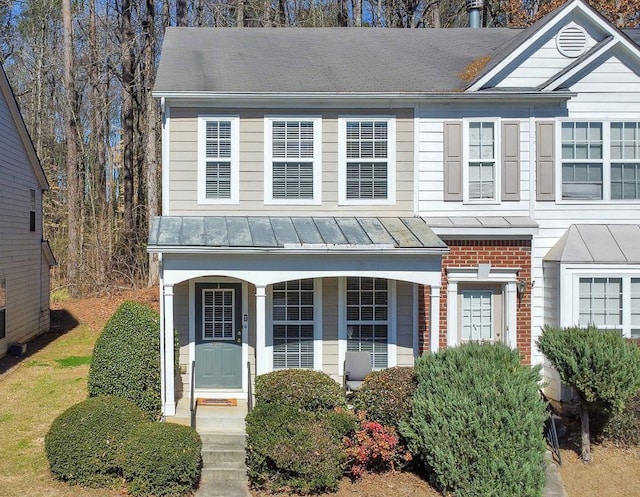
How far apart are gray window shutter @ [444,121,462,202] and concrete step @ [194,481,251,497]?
6499 mm

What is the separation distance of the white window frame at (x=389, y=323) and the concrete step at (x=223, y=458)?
2.86 meters

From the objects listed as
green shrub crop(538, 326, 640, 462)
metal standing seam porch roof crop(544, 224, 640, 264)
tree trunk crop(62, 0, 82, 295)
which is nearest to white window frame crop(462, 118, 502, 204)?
metal standing seam porch roof crop(544, 224, 640, 264)

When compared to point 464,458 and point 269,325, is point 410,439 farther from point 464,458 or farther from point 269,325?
point 269,325

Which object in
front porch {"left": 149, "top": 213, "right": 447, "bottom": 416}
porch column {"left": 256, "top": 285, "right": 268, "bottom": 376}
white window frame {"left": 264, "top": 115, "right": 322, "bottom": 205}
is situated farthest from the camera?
white window frame {"left": 264, "top": 115, "right": 322, "bottom": 205}

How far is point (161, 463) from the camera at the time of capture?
24.6 ft

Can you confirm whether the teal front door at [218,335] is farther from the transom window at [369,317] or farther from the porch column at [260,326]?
the transom window at [369,317]

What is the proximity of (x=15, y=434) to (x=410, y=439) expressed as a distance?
21.4 ft

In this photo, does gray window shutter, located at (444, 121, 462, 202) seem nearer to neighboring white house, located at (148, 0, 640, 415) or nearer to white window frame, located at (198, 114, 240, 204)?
neighboring white house, located at (148, 0, 640, 415)

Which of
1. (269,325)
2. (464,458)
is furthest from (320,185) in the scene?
(464,458)

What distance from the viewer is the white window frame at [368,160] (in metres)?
11.0

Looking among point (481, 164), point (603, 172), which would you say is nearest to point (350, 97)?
point (481, 164)

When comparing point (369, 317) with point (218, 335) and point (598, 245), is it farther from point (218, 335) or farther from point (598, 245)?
point (598, 245)

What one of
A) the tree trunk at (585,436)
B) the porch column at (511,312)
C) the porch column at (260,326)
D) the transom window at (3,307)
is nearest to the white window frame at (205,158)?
the porch column at (260,326)

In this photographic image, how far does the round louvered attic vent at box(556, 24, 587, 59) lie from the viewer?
11484mm
